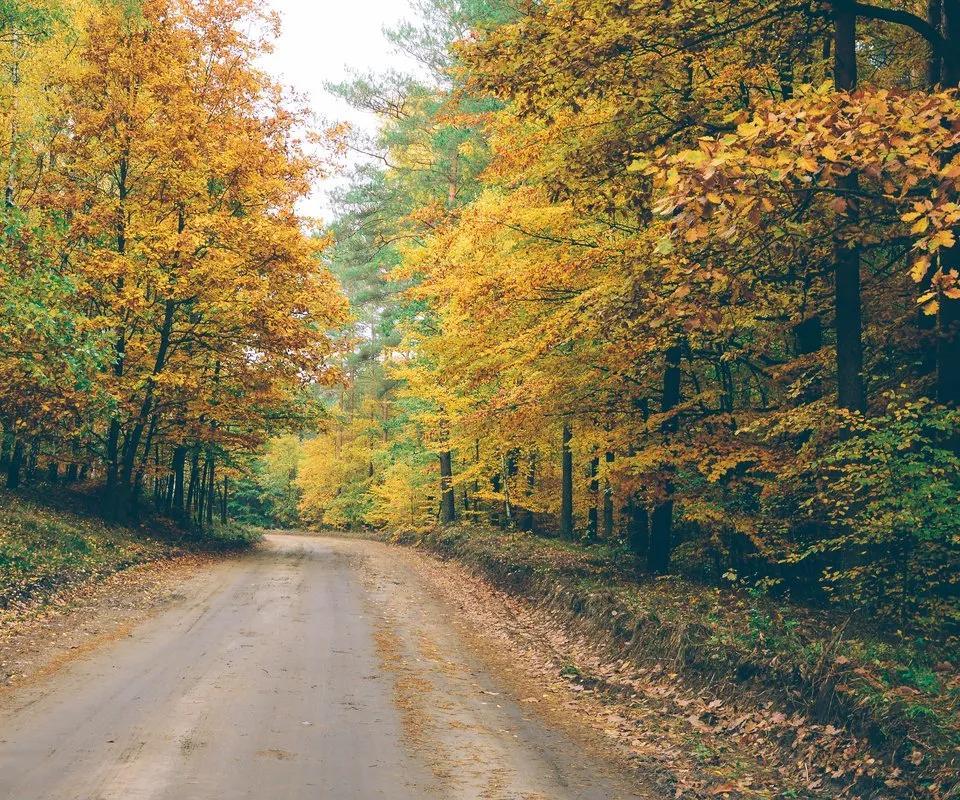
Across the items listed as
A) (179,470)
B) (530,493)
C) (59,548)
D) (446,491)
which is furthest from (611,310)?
(179,470)

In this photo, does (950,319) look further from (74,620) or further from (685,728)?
(74,620)

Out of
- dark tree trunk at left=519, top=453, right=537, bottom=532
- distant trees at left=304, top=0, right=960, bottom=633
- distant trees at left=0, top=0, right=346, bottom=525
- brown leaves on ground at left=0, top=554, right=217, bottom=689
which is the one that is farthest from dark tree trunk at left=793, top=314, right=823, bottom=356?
dark tree trunk at left=519, top=453, right=537, bottom=532

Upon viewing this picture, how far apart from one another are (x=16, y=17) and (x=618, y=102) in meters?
11.3

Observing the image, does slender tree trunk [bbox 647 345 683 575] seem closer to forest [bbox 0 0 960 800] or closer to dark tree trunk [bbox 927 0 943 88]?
forest [bbox 0 0 960 800]

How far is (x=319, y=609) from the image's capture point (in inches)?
525

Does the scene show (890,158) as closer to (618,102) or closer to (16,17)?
(618,102)

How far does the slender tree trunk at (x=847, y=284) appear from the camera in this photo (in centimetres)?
853

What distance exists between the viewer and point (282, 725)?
6.68 metres

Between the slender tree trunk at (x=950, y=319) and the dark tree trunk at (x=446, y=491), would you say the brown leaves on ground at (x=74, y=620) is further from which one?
the dark tree trunk at (x=446, y=491)

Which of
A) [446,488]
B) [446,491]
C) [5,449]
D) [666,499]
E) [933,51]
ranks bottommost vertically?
[446,491]

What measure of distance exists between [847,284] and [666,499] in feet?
15.7

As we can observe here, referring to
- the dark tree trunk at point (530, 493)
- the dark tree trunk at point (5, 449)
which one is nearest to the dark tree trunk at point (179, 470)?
the dark tree trunk at point (5, 449)

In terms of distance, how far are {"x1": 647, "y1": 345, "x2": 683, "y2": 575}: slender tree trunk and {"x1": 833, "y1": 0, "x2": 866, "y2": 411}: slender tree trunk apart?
3.38 meters

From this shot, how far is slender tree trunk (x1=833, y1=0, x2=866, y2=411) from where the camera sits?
8531 millimetres
